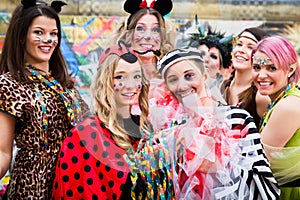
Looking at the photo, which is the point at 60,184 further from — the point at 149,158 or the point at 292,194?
the point at 292,194

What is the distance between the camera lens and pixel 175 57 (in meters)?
1.85

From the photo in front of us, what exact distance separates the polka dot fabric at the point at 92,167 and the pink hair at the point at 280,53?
33.6 inches

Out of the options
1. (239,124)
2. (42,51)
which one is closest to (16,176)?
(42,51)

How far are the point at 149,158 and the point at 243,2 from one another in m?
3.66

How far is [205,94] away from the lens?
183cm

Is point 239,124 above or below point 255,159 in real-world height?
above

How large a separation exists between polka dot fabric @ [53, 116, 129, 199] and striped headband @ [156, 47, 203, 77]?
0.30m

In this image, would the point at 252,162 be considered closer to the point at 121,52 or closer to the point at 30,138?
the point at 121,52

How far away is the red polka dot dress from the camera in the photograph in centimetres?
187

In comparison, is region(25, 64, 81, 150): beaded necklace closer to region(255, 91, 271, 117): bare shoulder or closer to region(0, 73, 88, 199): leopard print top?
region(0, 73, 88, 199): leopard print top

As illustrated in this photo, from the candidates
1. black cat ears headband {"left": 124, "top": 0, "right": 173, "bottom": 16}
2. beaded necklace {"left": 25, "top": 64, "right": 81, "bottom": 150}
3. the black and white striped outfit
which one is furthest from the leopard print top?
black cat ears headband {"left": 124, "top": 0, "right": 173, "bottom": 16}

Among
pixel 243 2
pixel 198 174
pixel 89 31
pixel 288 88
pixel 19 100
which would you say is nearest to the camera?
pixel 198 174

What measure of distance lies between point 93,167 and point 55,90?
542 millimetres

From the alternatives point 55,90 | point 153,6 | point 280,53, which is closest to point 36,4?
point 55,90
